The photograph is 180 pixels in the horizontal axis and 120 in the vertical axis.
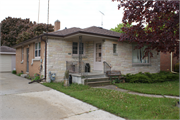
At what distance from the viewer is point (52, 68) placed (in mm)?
10023

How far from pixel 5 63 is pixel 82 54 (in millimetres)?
12674

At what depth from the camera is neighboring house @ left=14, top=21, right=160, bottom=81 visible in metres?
9.91

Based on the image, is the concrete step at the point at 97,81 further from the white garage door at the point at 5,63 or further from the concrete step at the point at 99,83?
the white garage door at the point at 5,63

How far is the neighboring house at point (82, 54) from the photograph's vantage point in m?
9.91

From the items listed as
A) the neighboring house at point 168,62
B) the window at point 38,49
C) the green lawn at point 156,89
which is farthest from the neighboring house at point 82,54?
the neighboring house at point 168,62

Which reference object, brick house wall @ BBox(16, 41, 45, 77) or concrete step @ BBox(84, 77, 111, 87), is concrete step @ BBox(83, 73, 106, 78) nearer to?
concrete step @ BBox(84, 77, 111, 87)

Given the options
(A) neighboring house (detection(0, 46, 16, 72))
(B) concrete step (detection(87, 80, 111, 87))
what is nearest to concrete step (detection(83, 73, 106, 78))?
(B) concrete step (detection(87, 80, 111, 87))

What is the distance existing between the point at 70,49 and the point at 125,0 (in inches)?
207

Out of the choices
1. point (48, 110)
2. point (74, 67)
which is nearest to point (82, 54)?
point (74, 67)

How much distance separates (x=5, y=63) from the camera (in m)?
19.0

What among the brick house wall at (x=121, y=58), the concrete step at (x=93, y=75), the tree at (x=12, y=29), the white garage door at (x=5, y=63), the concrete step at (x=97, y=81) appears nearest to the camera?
the concrete step at (x=97, y=81)

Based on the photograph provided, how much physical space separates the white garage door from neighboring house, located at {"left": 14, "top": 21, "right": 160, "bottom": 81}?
8.40m

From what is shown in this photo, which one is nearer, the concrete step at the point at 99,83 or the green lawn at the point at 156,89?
the green lawn at the point at 156,89

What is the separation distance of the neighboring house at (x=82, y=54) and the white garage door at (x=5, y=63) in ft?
27.5
